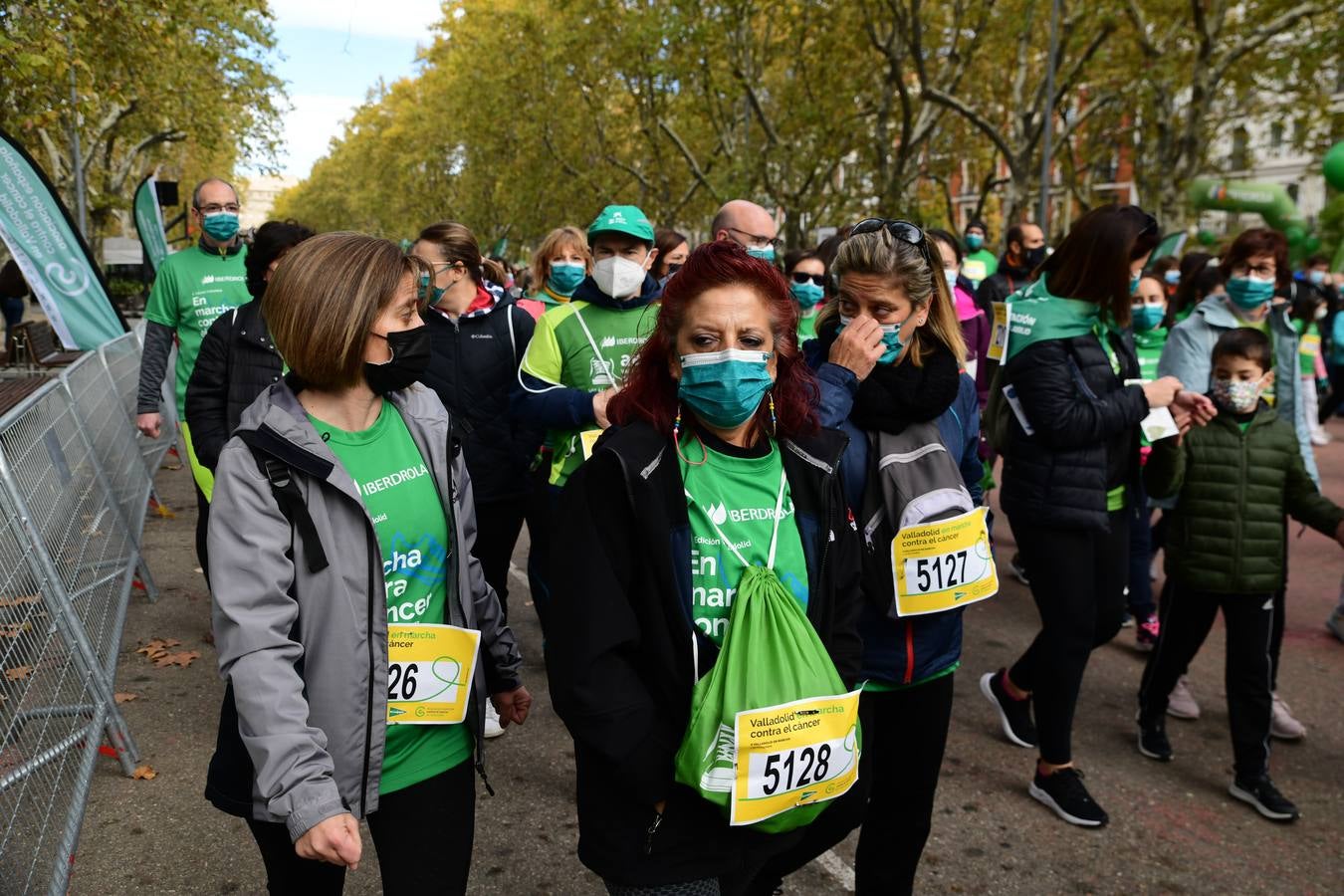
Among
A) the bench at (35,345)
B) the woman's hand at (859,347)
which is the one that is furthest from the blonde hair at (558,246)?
the bench at (35,345)

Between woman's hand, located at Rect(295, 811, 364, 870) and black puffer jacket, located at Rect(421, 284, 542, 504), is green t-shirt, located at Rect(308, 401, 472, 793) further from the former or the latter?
black puffer jacket, located at Rect(421, 284, 542, 504)

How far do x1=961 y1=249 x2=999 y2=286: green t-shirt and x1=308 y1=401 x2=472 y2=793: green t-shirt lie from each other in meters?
6.70

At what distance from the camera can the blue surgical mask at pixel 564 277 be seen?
5.66m

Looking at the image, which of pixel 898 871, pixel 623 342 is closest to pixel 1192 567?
pixel 898 871

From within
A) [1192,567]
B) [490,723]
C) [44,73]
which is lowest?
[490,723]

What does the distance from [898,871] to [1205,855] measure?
1.47 metres

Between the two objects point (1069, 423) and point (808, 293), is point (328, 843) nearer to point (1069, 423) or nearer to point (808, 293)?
point (1069, 423)

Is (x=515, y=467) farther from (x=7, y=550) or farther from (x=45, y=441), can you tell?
(x=45, y=441)

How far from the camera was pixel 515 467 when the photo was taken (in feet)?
14.2

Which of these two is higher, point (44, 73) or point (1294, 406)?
point (44, 73)

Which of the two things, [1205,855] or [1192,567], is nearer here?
[1205,855]

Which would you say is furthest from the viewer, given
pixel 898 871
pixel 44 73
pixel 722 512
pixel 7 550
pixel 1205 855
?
pixel 44 73

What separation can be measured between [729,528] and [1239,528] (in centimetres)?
289

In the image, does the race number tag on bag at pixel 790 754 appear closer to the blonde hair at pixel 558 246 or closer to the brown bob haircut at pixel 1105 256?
the brown bob haircut at pixel 1105 256
